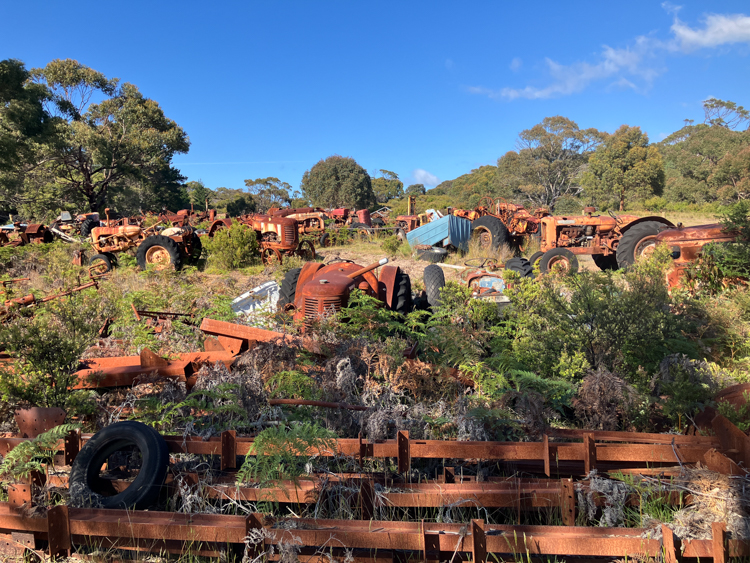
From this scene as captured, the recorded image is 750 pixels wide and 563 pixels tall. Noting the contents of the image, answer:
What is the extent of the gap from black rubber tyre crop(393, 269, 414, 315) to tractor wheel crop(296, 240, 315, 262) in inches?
267

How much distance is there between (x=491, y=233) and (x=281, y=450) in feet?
42.6

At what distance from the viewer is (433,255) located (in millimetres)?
14438

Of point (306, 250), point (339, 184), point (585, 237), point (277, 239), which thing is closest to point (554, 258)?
point (585, 237)

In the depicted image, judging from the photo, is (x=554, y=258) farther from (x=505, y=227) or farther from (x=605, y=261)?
(x=505, y=227)

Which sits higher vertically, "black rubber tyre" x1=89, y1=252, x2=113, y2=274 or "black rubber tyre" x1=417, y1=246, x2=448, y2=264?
"black rubber tyre" x1=417, y1=246, x2=448, y2=264

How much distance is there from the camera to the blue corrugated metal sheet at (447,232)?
1507cm

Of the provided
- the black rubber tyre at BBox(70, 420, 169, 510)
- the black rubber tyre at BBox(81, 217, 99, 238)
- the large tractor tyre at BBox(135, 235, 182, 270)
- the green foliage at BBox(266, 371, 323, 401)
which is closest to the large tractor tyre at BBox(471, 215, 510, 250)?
the large tractor tyre at BBox(135, 235, 182, 270)

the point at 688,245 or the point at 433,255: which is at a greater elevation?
the point at 433,255

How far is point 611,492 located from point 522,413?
3.55ft

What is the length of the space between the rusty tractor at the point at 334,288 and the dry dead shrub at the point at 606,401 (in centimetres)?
280

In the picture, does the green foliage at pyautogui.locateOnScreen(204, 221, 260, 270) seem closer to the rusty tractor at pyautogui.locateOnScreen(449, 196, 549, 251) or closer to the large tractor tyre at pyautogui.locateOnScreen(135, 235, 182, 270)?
the large tractor tyre at pyautogui.locateOnScreen(135, 235, 182, 270)

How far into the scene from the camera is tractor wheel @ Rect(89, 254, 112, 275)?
40.6ft

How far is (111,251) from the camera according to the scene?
13.7 meters

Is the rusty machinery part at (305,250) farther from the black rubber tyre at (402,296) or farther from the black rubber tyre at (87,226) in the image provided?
the black rubber tyre at (87,226)
